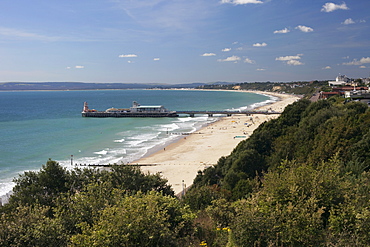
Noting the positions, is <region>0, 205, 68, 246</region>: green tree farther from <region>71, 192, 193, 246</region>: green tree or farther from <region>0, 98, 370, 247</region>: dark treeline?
<region>71, 192, 193, 246</region>: green tree

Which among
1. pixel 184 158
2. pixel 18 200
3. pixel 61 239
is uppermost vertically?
pixel 61 239

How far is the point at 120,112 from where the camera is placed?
98.6 meters

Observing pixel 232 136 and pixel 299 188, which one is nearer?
pixel 299 188

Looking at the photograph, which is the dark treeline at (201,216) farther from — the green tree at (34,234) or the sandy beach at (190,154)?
the sandy beach at (190,154)

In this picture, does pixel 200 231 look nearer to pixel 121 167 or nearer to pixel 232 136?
pixel 121 167

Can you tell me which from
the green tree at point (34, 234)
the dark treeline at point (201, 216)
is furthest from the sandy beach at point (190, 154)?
the green tree at point (34, 234)

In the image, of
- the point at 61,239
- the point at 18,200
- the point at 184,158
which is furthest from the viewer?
the point at 184,158

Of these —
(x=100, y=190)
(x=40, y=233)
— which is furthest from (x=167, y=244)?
(x=100, y=190)

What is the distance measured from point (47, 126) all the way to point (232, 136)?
4443cm

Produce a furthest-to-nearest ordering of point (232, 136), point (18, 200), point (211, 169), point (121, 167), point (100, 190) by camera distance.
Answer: point (232, 136) → point (211, 169) → point (121, 167) → point (18, 200) → point (100, 190)

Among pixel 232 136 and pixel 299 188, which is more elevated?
pixel 299 188

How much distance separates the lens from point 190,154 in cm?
4388

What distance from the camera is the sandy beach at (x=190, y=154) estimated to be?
33.7m

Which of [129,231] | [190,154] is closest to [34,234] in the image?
[129,231]
